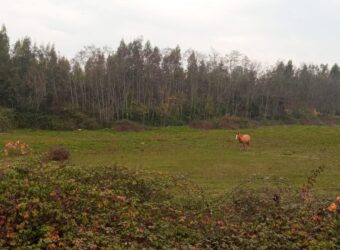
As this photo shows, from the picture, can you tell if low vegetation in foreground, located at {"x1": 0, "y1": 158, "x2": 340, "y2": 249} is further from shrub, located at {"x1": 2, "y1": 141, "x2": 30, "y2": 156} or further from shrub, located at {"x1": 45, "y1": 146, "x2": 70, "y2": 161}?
shrub, located at {"x1": 45, "y1": 146, "x2": 70, "y2": 161}

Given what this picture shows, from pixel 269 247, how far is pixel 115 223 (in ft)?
6.53

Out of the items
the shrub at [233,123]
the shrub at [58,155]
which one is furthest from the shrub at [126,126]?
the shrub at [58,155]

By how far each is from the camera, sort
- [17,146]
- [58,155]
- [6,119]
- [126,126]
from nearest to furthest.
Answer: [17,146] → [58,155] → [6,119] → [126,126]

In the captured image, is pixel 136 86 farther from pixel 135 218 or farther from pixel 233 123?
pixel 135 218

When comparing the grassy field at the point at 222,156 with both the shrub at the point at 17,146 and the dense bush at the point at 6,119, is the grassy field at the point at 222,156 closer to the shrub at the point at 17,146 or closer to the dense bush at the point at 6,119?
the shrub at the point at 17,146

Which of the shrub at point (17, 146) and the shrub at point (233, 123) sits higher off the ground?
the shrub at point (17, 146)

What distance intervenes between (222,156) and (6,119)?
25.2m

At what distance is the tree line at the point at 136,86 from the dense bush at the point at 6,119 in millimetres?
3063

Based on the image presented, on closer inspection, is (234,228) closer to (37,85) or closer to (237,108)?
(37,85)

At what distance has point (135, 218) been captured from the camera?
6309mm

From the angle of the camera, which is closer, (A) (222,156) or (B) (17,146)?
(B) (17,146)

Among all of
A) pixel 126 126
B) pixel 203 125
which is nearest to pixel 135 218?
pixel 126 126

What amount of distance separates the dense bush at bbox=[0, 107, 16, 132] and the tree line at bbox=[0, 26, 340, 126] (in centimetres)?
306

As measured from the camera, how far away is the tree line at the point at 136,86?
4878 centimetres
